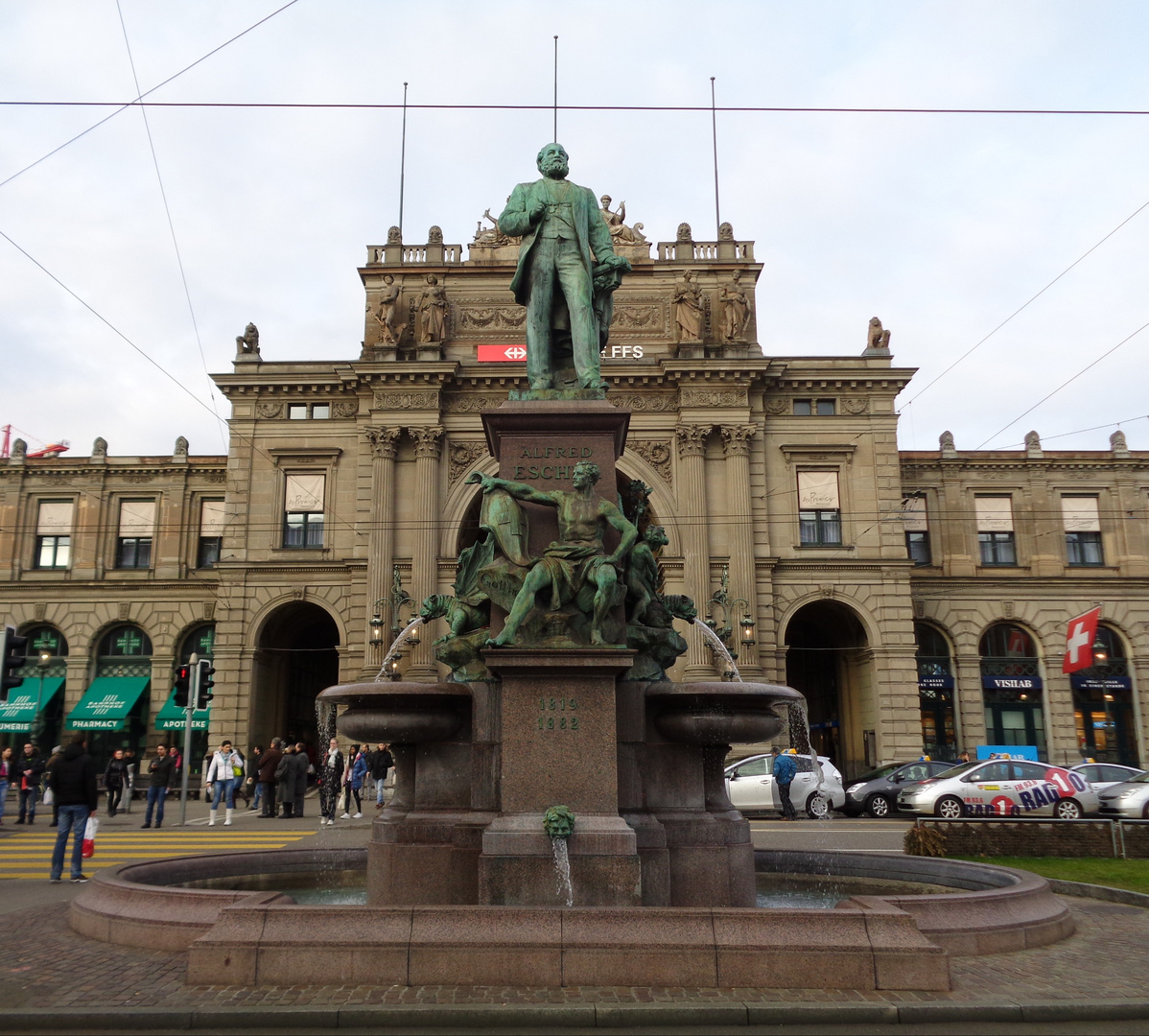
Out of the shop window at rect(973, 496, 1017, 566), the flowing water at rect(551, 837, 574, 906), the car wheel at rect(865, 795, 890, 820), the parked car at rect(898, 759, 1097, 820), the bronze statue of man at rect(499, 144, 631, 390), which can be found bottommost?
the car wheel at rect(865, 795, 890, 820)

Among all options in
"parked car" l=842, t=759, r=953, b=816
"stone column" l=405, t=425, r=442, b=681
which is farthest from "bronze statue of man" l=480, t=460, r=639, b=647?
"stone column" l=405, t=425, r=442, b=681

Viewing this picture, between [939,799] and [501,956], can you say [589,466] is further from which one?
[939,799]

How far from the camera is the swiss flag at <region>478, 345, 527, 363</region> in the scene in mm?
41031

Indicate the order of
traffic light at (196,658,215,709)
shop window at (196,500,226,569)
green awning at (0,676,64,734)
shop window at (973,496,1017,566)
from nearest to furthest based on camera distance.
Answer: traffic light at (196,658,215,709), green awning at (0,676,64,734), shop window at (973,496,1017,566), shop window at (196,500,226,569)

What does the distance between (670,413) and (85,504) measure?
1105 inches

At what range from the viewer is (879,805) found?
26.6 meters

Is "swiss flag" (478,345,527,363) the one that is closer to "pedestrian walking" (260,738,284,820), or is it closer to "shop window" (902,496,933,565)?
"shop window" (902,496,933,565)

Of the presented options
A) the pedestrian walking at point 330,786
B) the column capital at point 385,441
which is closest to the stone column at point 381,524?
the column capital at point 385,441

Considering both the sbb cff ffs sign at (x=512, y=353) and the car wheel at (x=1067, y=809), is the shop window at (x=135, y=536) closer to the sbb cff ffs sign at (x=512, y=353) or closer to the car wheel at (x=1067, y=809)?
the sbb cff ffs sign at (x=512, y=353)

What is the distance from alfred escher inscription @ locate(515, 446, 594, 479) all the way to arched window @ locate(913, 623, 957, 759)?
37.0 meters

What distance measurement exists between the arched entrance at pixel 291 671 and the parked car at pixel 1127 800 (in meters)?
26.9

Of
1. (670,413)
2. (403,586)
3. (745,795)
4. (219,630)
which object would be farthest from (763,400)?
(219,630)

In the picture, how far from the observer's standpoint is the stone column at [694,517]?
125 ft

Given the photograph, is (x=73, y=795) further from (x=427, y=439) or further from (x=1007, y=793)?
(x=427, y=439)
